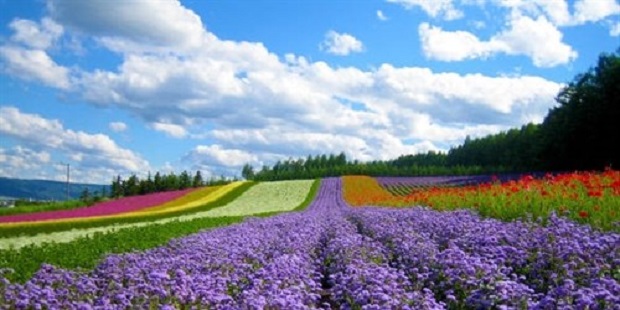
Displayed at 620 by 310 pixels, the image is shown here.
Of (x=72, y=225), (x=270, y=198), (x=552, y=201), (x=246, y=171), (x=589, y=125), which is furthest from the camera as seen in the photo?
(x=246, y=171)

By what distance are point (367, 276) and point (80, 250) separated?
7560 mm

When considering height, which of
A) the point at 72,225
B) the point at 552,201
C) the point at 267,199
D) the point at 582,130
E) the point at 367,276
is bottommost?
the point at 72,225

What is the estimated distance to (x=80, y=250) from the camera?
13227 mm

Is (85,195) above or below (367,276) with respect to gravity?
below

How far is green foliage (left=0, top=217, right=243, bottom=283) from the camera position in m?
11.1

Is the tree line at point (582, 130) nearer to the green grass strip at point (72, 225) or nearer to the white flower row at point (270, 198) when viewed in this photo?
the white flower row at point (270, 198)

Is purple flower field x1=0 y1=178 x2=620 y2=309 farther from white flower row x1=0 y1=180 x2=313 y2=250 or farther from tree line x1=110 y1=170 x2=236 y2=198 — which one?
tree line x1=110 y1=170 x2=236 y2=198

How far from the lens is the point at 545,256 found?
895cm

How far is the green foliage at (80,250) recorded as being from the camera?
11109mm

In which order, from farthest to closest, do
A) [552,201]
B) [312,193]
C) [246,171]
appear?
[246,171] → [312,193] → [552,201]

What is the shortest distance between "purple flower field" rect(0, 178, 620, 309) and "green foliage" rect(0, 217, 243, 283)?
1213 mm

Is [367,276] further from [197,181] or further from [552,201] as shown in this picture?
[197,181]

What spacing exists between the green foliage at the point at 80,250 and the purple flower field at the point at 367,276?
1213mm

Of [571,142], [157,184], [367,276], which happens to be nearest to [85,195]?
[157,184]
